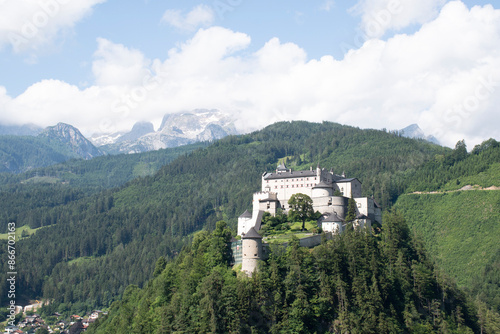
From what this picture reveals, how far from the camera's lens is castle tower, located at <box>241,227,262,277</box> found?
8475 cm

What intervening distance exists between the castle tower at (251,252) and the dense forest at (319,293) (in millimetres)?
1640

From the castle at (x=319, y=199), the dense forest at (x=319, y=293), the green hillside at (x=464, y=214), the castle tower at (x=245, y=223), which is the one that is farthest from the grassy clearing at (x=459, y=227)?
the castle tower at (x=245, y=223)

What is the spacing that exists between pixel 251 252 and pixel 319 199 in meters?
31.0

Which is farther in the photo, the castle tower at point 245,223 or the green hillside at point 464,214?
the green hillside at point 464,214

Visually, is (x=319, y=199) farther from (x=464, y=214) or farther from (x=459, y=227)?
(x=464, y=214)

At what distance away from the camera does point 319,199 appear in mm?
111875

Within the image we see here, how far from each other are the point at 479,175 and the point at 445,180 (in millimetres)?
12148

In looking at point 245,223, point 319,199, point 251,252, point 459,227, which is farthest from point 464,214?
point 251,252

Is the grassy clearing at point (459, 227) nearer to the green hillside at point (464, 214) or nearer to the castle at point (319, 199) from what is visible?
the green hillside at point (464, 214)

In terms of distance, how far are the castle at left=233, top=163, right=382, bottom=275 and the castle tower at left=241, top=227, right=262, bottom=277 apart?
8.04 meters

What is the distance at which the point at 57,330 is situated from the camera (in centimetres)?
17388

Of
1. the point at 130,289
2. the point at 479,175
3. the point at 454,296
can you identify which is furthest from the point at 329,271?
the point at 479,175

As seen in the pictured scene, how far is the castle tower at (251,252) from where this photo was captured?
84750mm

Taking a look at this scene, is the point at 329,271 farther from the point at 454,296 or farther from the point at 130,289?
the point at 130,289
